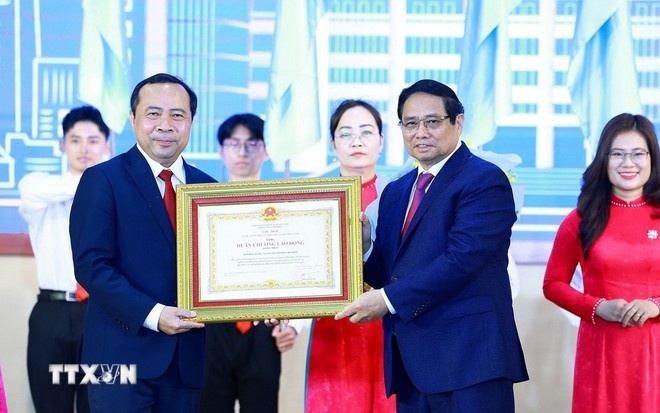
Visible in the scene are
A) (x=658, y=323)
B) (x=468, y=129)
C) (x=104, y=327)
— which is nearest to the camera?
(x=104, y=327)

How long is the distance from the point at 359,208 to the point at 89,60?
2044 mm

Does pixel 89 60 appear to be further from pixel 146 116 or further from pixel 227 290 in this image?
pixel 227 290

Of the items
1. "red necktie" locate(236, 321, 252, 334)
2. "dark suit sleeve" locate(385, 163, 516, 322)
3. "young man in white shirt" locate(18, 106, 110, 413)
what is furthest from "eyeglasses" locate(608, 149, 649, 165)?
"young man in white shirt" locate(18, 106, 110, 413)

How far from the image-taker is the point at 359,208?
2.58 meters

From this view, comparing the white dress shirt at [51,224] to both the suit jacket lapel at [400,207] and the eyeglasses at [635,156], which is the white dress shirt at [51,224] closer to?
the suit jacket lapel at [400,207]

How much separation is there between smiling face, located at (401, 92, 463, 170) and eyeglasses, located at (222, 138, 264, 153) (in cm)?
128

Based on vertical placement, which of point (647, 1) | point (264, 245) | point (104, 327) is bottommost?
point (104, 327)

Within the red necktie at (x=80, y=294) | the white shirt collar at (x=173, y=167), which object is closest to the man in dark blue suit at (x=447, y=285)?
the white shirt collar at (x=173, y=167)

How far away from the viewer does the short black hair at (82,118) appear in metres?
3.86

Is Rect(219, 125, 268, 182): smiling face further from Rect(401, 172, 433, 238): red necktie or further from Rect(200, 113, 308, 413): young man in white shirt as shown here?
Rect(401, 172, 433, 238): red necktie

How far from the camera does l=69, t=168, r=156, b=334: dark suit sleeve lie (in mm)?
2412

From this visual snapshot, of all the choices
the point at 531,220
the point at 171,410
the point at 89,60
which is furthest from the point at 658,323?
the point at 89,60

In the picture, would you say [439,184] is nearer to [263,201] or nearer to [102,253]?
[263,201]

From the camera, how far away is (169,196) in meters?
2.61
